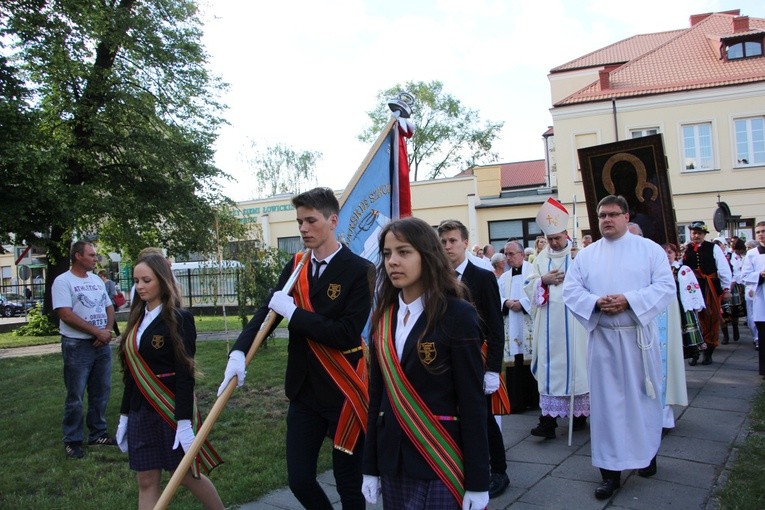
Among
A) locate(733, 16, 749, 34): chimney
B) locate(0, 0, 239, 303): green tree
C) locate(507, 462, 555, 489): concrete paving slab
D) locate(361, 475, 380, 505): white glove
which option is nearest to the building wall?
locate(733, 16, 749, 34): chimney

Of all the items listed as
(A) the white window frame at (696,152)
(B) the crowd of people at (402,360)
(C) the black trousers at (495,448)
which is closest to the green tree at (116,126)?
(B) the crowd of people at (402,360)

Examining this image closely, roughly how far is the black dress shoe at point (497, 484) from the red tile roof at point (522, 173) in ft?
164

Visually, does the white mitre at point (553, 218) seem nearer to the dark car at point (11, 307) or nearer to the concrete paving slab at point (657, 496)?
the concrete paving slab at point (657, 496)

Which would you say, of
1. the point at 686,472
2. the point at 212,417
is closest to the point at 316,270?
the point at 212,417

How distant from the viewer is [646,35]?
4038 centimetres

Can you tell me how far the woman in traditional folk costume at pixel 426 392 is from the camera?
102 inches

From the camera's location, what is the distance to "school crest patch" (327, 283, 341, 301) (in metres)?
3.50

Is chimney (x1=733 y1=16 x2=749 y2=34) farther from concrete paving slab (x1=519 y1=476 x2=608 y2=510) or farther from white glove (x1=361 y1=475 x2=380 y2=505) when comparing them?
white glove (x1=361 y1=475 x2=380 y2=505)

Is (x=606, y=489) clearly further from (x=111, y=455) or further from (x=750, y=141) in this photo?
(x=750, y=141)

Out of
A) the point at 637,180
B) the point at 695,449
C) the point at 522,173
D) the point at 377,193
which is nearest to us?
the point at 377,193

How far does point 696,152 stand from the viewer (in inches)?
1151

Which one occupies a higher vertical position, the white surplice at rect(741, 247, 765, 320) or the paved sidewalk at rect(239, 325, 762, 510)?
the white surplice at rect(741, 247, 765, 320)

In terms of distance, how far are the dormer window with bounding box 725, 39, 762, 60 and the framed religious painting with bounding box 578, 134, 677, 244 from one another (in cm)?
2697

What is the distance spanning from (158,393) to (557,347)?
158 inches
